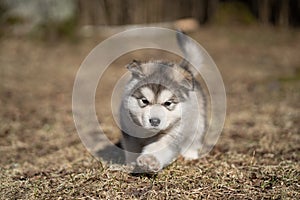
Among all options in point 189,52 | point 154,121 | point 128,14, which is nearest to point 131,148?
point 154,121

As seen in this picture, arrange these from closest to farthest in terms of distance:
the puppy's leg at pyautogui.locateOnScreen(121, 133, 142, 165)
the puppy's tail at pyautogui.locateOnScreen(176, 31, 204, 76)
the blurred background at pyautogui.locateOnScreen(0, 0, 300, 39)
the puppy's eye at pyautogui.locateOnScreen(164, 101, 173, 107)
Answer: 1. the puppy's eye at pyautogui.locateOnScreen(164, 101, 173, 107)
2. the puppy's leg at pyautogui.locateOnScreen(121, 133, 142, 165)
3. the puppy's tail at pyautogui.locateOnScreen(176, 31, 204, 76)
4. the blurred background at pyautogui.locateOnScreen(0, 0, 300, 39)

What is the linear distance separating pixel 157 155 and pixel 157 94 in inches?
21.2

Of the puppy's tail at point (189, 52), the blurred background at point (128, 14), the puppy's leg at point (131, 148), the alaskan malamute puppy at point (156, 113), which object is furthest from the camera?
the blurred background at point (128, 14)

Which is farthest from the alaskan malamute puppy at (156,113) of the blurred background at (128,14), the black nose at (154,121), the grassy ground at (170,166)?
the blurred background at (128,14)

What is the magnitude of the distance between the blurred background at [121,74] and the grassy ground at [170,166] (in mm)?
15

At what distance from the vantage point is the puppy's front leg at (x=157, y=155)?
12.1 feet

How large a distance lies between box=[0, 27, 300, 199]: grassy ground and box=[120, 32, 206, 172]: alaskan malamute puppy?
209 millimetres

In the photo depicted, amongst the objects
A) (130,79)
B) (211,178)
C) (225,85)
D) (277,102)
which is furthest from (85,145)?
(225,85)

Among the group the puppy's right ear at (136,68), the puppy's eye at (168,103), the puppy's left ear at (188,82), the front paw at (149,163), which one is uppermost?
the puppy's right ear at (136,68)

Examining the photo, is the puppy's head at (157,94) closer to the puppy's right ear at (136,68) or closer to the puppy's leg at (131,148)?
the puppy's right ear at (136,68)

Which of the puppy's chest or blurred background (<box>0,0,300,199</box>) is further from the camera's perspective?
the puppy's chest

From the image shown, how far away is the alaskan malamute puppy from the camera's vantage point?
12.4 ft

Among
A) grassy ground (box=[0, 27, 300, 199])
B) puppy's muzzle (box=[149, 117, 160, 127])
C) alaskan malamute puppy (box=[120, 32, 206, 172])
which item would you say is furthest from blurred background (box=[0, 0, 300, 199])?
puppy's muzzle (box=[149, 117, 160, 127])

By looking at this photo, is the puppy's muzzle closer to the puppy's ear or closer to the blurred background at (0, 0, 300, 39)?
the puppy's ear
